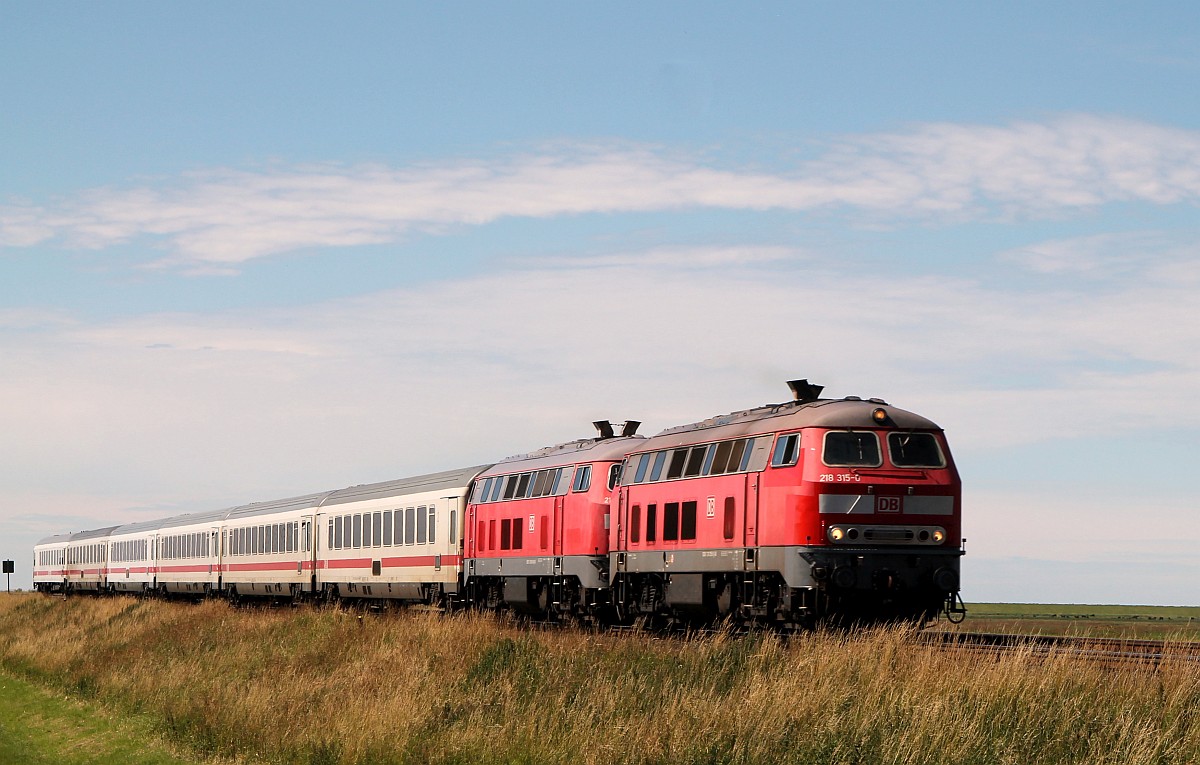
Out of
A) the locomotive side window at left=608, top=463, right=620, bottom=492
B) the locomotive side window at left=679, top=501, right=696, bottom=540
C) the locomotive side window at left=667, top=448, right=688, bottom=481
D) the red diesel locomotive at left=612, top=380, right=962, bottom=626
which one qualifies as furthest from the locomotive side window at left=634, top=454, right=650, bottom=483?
the red diesel locomotive at left=612, top=380, right=962, bottom=626

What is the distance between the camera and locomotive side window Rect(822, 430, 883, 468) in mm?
23953

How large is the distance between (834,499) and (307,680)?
1035 cm

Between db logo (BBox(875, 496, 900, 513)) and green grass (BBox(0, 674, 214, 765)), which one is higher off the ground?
db logo (BBox(875, 496, 900, 513))

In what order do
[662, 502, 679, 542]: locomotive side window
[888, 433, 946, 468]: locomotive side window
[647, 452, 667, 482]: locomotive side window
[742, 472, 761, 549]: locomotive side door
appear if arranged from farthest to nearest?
[647, 452, 667, 482]: locomotive side window, [662, 502, 679, 542]: locomotive side window, [742, 472, 761, 549]: locomotive side door, [888, 433, 946, 468]: locomotive side window

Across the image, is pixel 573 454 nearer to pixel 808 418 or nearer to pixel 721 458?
pixel 721 458

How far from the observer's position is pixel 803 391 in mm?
26812

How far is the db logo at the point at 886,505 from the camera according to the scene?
23938 mm

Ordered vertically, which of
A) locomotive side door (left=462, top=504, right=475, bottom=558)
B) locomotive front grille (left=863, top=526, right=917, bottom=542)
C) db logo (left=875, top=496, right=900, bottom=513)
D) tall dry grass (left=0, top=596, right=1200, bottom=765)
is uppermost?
db logo (left=875, top=496, right=900, bottom=513)

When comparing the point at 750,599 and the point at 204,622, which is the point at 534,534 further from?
the point at 204,622

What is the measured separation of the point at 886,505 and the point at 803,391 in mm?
3548

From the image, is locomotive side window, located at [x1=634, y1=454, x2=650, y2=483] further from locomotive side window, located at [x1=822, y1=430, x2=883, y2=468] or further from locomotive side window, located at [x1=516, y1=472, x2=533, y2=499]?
locomotive side window, located at [x1=822, y1=430, x2=883, y2=468]

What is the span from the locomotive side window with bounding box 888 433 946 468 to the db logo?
643 millimetres

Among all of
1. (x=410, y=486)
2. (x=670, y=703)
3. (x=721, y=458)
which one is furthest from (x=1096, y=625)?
(x=670, y=703)

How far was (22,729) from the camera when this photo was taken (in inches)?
1315
